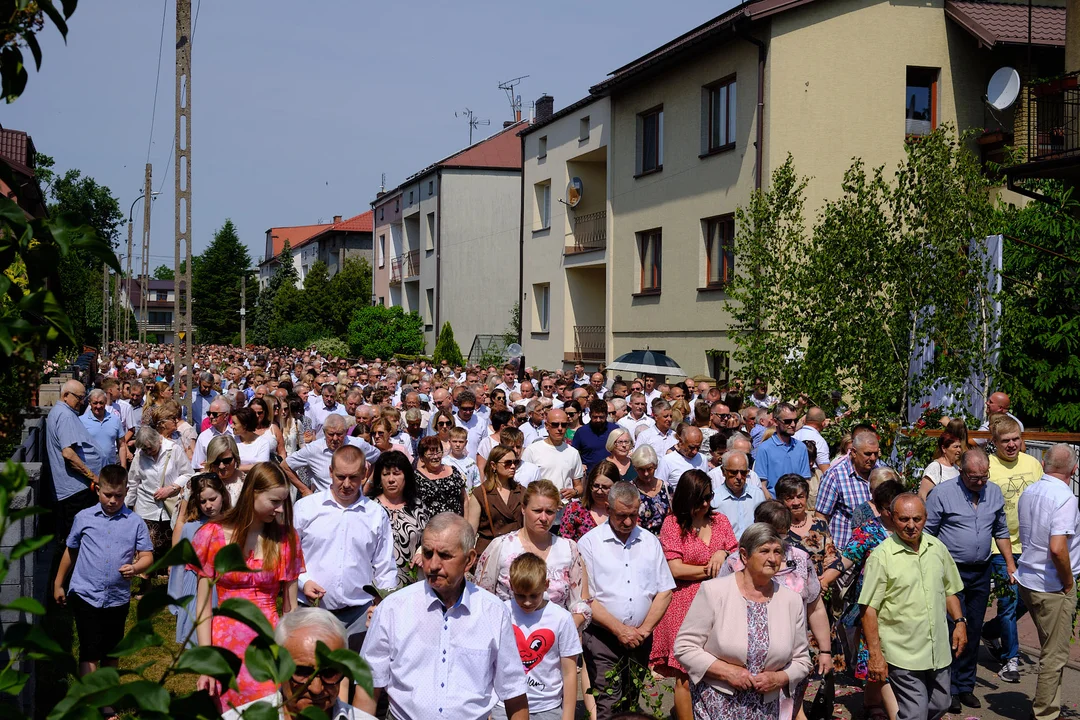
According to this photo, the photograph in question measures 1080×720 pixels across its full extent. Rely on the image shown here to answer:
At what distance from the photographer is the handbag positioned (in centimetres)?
751

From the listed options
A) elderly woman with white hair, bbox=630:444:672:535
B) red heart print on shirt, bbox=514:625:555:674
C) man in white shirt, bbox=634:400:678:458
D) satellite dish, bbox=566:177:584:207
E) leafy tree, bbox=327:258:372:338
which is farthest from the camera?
leafy tree, bbox=327:258:372:338

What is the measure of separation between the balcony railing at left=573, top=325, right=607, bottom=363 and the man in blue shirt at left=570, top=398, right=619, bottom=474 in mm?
19343

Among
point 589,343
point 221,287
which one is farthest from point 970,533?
point 221,287

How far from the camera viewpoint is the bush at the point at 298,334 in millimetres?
66125

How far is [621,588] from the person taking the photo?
6.79 meters

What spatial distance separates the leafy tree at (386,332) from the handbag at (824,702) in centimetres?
4285

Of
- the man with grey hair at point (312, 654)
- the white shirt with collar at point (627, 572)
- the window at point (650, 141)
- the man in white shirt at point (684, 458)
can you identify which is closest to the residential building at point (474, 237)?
the window at point (650, 141)

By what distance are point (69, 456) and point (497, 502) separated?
516cm

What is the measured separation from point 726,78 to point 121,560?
19514 mm

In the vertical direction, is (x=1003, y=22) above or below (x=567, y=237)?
Answer: above

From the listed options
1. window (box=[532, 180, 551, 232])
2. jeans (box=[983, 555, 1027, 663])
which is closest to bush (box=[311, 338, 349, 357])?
window (box=[532, 180, 551, 232])

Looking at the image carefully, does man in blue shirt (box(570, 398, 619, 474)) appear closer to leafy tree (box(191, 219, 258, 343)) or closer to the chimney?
the chimney

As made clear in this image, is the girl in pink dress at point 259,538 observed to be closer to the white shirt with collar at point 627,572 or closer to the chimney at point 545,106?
the white shirt with collar at point 627,572

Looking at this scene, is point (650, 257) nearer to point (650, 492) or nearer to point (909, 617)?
point (650, 492)
